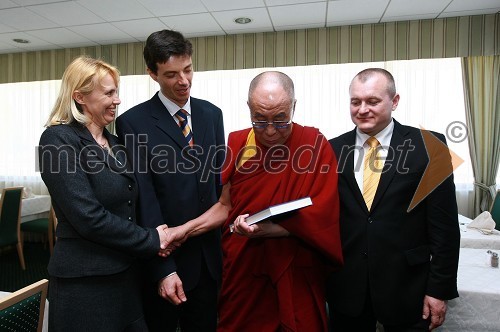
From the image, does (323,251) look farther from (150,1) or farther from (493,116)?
(493,116)

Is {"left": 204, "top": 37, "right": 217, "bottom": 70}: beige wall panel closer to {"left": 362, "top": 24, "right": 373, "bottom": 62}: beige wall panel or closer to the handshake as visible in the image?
{"left": 362, "top": 24, "right": 373, "bottom": 62}: beige wall panel

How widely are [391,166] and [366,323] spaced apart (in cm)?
58

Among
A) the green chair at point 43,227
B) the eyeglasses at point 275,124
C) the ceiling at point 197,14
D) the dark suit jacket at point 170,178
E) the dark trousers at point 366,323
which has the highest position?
the ceiling at point 197,14

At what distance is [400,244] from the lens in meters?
1.18

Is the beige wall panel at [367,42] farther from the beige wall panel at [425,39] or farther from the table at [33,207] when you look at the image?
the table at [33,207]

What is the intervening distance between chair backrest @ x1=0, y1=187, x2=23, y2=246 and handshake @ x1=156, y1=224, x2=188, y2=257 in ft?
11.0

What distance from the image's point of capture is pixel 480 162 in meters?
4.06

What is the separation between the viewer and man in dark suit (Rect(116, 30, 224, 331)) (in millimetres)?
1239

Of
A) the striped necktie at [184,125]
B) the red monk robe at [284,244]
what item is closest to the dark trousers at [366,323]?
the red monk robe at [284,244]

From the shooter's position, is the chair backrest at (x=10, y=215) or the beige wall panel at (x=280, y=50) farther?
the beige wall panel at (x=280, y=50)

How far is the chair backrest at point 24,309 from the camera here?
96cm

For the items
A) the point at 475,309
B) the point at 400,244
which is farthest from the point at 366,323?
the point at 475,309

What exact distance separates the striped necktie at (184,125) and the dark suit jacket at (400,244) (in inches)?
24.0

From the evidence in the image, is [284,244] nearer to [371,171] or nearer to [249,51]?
[371,171]
